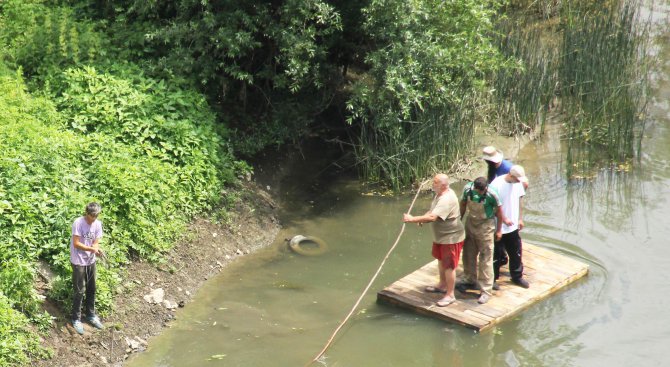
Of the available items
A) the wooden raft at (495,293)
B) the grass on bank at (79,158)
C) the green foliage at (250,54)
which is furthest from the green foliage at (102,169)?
the wooden raft at (495,293)

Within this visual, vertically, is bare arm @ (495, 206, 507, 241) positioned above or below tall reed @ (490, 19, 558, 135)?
below

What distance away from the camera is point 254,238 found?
38.0 feet

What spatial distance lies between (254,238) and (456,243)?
3.17 metres

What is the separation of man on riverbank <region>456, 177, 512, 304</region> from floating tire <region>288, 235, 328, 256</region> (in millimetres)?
2139

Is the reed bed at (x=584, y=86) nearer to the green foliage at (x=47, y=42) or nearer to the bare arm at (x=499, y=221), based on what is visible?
the bare arm at (x=499, y=221)

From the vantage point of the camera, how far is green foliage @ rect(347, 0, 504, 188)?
11.9 meters

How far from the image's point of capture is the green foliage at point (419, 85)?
1190cm

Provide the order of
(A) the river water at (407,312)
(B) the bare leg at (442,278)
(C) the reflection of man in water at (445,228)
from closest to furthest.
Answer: (A) the river water at (407,312), (C) the reflection of man in water at (445,228), (B) the bare leg at (442,278)

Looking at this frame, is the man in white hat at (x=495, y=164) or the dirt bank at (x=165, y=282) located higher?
the man in white hat at (x=495, y=164)

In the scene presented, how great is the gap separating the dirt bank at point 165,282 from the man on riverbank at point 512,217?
326 centimetres

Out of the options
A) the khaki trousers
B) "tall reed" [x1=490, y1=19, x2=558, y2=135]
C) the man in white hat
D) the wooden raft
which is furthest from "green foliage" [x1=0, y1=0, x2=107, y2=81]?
"tall reed" [x1=490, y1=19, x2=558, y2=135]

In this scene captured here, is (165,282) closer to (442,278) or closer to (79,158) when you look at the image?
(79,158)

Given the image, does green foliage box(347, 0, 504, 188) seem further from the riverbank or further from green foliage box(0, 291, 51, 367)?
green foliage box(0, 291, 51, 367)

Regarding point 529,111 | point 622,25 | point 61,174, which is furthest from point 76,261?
point 622,25
